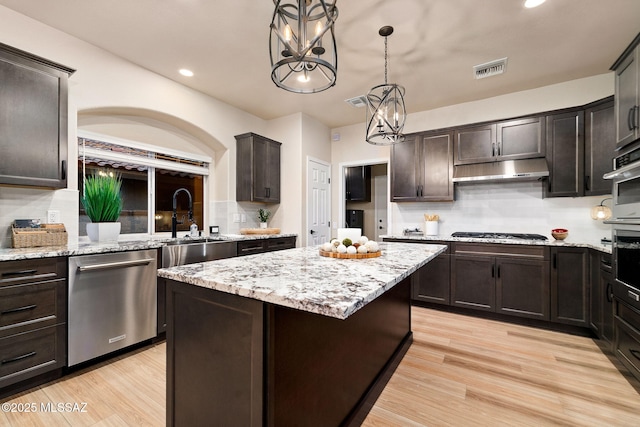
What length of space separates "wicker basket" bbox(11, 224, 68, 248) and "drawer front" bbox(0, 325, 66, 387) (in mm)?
716

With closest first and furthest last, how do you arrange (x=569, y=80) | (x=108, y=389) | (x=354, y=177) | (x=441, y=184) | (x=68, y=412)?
(x=68, y=412)
(x=108, y=389)
(x=569, y=80)
(x=441, y=184)
(x=354, y=177)

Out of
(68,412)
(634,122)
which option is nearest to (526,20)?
(634,122)

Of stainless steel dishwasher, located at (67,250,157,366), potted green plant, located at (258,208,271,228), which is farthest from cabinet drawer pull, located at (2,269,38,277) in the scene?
potted green plant, located at (258,208,271,228)

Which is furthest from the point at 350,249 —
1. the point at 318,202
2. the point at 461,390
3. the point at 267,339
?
the point at 318,202

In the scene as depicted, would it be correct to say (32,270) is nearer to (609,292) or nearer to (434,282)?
(434,282)

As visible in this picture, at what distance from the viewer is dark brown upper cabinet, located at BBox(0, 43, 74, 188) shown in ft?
6.82

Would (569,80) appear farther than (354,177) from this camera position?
No

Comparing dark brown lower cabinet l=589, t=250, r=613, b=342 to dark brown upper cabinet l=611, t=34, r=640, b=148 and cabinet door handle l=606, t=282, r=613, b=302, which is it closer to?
cabinet door handle l=606, t=282, r=613, b=302

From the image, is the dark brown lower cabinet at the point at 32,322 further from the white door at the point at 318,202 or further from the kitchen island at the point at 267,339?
the white door at the point at 318,202

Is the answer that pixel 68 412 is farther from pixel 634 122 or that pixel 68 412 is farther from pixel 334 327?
pixel 634 122

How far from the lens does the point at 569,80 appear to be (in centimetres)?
341

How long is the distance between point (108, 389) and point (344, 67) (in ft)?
11.7

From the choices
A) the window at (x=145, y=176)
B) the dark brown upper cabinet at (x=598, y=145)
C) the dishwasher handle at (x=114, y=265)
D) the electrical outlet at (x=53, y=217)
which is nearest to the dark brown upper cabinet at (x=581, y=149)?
the dark brown upper cabinet at (x=598, y=145)

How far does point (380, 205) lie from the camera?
7023 millimetres
